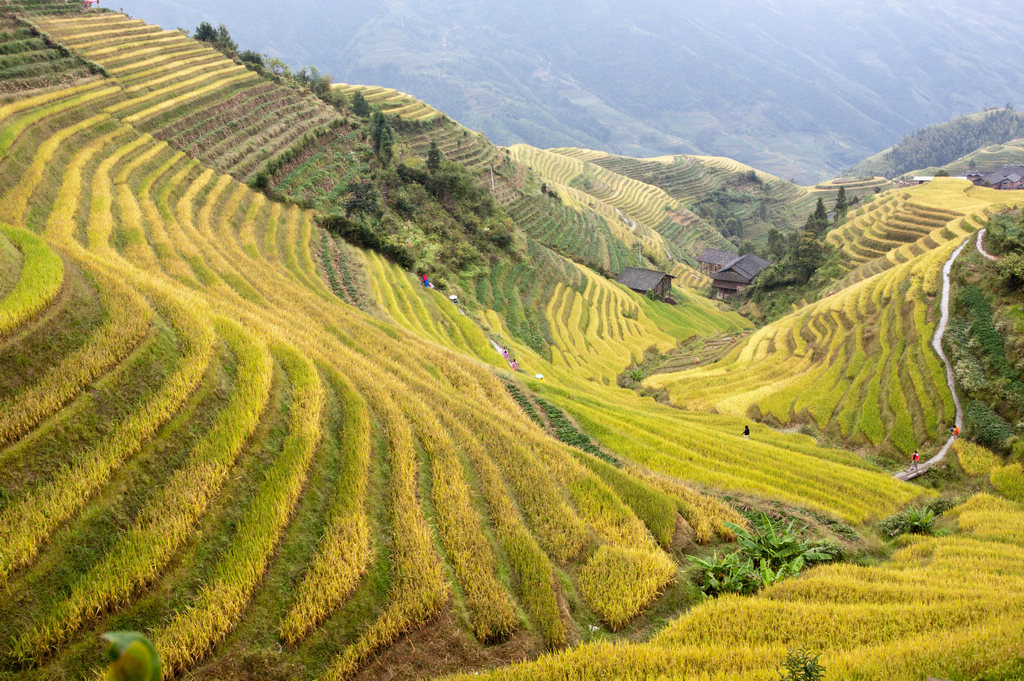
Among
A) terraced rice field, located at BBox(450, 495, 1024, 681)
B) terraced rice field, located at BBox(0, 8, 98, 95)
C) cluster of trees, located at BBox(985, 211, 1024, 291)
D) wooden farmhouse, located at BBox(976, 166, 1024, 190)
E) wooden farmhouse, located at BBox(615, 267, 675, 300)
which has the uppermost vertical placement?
wooden farmhouse, located at BBox(976, 166, 1024, 190)

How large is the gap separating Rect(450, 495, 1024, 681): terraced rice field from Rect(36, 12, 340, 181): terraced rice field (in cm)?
3478

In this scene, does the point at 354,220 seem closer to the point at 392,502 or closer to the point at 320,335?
the point at 320,335

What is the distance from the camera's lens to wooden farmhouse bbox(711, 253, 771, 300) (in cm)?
6819

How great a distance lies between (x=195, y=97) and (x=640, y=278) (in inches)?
1793

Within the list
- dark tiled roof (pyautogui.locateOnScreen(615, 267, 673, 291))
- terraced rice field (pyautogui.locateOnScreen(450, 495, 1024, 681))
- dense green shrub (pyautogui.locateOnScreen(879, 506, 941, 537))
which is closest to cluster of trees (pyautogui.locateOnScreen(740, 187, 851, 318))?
dark tiled roof (pyautogui.locateOnScreen(615, 267, 673, 291))

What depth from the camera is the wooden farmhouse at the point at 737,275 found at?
68188mm

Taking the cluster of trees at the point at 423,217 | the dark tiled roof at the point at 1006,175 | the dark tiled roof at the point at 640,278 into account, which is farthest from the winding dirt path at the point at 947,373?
the dark tiled roof at the point at 1006,175

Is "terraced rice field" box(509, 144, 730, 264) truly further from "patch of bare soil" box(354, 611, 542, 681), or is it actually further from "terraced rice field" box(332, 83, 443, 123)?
"patch of bare soil" box(354, 611, 542, 681)

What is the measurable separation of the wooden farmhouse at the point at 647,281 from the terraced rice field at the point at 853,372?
62.1 ft

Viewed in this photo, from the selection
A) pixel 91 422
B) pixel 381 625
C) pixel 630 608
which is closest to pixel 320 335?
pixel 91 422

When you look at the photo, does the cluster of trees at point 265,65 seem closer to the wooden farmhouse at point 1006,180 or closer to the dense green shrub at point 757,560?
the dense green shrub at point 757,560

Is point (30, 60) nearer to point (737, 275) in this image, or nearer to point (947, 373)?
point (947, 373)

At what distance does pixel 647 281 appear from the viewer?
192 ft

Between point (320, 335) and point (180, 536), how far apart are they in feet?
27.4
